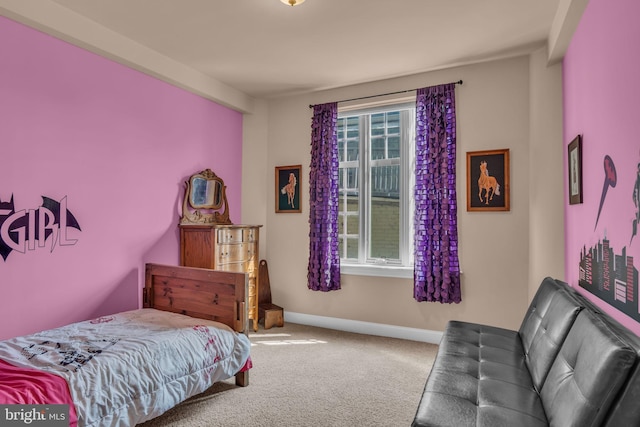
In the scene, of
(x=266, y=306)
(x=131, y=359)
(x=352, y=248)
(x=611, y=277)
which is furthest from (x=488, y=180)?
(x=131, y=359)

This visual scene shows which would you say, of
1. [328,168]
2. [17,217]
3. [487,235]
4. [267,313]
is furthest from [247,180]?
A: [487,235]

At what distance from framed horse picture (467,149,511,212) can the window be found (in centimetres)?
59

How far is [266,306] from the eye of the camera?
14.1 feet

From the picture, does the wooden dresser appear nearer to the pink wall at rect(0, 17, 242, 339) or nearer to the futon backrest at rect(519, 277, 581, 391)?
the pink wall at rect(0, 17, 242, 339)

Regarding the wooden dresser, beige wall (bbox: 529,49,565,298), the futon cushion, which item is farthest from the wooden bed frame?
beige wall (bbox: 529,49,565,298)

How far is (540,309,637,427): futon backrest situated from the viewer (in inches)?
45.7

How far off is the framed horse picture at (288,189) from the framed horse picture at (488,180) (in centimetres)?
188

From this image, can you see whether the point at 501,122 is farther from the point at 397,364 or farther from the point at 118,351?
the point at 118,351

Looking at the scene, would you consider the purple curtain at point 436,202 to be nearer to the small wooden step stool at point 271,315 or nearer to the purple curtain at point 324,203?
the purple curtain at point 324,203

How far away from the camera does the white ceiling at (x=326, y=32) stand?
8.59ft

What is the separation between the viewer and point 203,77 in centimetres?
388

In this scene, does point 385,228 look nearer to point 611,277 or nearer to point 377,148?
point 377,148

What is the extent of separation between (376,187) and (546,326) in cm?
240

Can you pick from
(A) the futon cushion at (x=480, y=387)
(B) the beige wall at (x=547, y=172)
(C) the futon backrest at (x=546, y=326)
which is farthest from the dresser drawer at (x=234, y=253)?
(B) the beige wall at (x=547, y=172)
